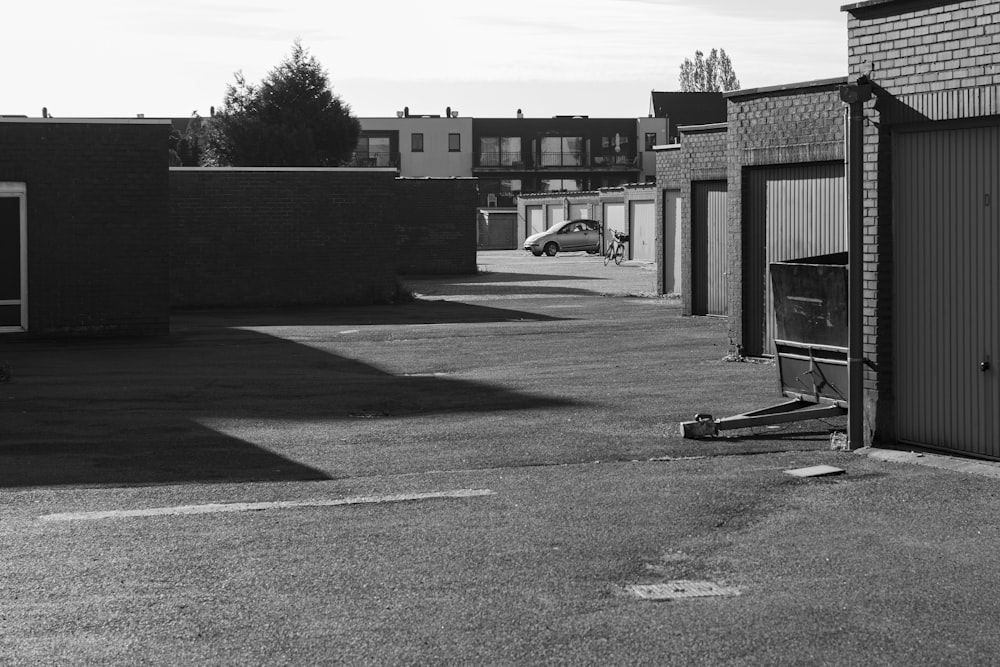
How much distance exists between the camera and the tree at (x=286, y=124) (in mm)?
58781

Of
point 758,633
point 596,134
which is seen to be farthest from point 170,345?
point 596,134

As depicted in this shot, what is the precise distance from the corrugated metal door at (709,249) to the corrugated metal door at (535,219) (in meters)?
50.8

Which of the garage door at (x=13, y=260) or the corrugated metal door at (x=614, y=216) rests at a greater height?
the corrugated metal door at (x=614, y=216)

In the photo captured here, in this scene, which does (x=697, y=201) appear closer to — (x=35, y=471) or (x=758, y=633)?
(x=35, y=471)

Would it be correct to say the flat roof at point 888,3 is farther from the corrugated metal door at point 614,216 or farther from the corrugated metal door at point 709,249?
the corrugated metal door at point 614,216

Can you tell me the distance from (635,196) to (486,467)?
43175 mm

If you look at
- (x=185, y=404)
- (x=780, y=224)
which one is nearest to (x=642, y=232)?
(x=780, y=224)

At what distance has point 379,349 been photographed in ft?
65.9

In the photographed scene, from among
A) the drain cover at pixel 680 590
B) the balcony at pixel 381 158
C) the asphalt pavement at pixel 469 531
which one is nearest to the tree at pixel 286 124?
the balcony at pixel 381 158

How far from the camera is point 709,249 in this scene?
24.2 metres

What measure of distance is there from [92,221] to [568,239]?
44.6 m

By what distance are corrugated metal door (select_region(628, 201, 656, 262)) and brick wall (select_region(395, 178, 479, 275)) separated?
8902 millimetres

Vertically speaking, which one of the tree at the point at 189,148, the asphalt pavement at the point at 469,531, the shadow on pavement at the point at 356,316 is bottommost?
the asphalt pavement at the point at 469,531

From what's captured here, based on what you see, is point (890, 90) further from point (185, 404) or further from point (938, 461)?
point (185, 404)
